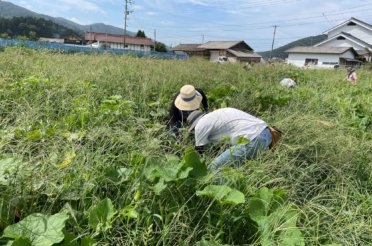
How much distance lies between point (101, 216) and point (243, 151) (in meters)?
1.35

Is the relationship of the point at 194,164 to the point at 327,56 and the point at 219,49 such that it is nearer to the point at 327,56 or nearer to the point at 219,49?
the point at 327,56

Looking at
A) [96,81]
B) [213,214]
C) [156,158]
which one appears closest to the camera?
[213,214]

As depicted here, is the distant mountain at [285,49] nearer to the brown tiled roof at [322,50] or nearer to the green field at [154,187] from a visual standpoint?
the brown tiled roof at [322,50]

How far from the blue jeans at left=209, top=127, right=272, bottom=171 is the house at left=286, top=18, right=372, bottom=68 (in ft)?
98.3

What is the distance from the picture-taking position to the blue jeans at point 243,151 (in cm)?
233

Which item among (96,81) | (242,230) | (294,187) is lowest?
(242,230)

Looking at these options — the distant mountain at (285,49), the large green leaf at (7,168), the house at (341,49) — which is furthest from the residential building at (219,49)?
the large green leaf at (7,168)

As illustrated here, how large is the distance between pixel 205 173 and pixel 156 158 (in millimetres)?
362

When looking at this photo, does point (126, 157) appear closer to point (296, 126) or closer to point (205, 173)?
point (205, 173)

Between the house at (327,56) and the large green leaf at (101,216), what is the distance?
1213 inches

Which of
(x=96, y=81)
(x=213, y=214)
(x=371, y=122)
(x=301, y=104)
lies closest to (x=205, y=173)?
(x=213, y=214)

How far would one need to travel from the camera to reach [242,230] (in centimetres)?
181

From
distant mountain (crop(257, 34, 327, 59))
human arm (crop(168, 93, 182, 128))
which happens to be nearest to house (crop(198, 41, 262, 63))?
distant mountain (crop(257, 34, 327, 59))

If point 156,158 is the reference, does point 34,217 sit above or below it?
below
